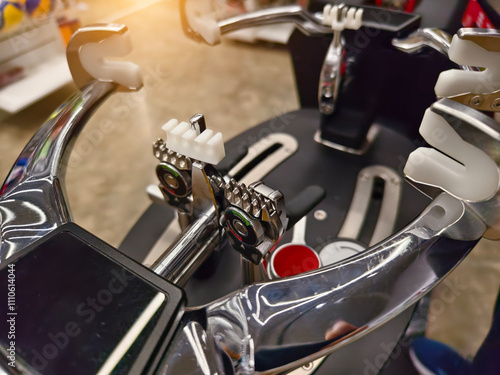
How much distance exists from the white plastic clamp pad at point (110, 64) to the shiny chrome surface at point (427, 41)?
1.86 feet

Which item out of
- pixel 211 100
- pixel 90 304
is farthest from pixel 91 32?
pixel 211 100

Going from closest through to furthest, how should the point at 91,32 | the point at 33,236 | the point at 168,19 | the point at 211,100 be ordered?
the point at 33,236 → the point at 91,32 → the point at 211,100 → the point at 168,19

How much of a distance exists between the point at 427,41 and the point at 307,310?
653 mm

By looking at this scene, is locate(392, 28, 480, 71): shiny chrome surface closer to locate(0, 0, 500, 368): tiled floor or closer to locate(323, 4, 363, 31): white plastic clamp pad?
locate(323, 4, 363, 31): white plastic clamp pad

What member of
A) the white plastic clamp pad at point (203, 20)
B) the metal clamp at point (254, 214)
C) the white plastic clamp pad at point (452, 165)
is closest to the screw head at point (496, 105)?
the white plastic clamp pad at point (452, 165)

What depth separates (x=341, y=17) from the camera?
87 centimetres

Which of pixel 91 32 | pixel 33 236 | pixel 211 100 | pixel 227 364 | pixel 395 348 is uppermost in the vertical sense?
pixel 91 32

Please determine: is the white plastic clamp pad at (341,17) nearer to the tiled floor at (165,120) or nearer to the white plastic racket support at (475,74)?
the white plastic racket support at (475,74)

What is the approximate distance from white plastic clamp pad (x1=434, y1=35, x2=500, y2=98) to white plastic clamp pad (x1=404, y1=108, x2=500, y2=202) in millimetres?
97

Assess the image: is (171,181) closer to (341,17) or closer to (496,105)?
(496,105)

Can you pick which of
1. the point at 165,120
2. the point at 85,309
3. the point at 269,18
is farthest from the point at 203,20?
the point at 165,120

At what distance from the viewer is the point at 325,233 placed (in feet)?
3.10

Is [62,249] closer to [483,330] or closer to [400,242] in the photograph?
[400,242]

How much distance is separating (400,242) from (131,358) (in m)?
0.31
